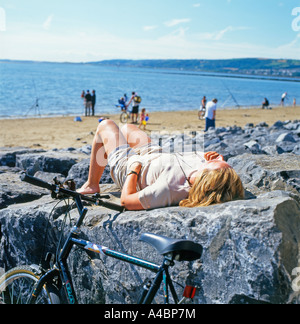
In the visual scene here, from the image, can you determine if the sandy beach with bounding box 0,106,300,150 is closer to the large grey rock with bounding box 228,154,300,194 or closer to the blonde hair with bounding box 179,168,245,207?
the large grey rock with bounding box 228,154,300,194

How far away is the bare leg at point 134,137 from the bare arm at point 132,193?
0.68 m

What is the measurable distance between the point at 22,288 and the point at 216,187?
1715 millimetres

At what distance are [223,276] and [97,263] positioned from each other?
1077mm

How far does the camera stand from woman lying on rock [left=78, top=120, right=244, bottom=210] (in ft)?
8.70

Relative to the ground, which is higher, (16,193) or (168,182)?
(168,182)

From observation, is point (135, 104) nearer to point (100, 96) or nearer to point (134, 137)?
point (134, 137)

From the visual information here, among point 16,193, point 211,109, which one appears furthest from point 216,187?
point 211,109

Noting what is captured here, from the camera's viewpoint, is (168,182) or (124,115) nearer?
(168,182)

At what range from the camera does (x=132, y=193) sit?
2961 millimetres

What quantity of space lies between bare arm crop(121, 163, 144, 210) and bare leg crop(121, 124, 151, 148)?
2.22ft

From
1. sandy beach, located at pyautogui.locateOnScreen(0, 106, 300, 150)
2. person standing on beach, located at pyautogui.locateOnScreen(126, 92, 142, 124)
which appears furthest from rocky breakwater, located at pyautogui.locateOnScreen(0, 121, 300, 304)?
person standing on beach, located at pyautogui.locateOnScreen(126, 92, 142, 124)

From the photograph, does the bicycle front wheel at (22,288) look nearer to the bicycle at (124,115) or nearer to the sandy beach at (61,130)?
the sandy beach at (61,130)

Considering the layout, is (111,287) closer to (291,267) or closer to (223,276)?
(223,276)
